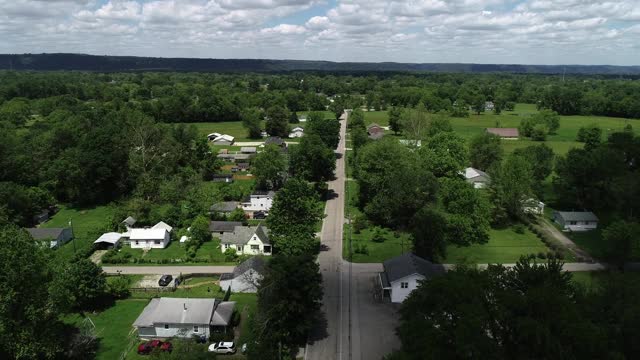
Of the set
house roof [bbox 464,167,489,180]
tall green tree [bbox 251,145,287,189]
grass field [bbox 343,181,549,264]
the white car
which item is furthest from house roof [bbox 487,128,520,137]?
the white car

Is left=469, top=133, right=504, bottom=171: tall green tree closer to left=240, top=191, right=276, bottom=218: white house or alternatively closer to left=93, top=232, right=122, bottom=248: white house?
left=240, top=191, right=276, bottom=218: white house

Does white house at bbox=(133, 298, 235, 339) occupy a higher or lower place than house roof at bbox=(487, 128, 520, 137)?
lower

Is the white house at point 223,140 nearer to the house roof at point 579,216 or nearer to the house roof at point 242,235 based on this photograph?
the house roof at point 242,235

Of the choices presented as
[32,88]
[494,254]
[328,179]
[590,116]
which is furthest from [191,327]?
[32,88]

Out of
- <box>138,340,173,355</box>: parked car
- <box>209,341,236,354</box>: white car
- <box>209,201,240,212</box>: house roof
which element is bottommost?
<box>138,340,173,355</box>: parked car

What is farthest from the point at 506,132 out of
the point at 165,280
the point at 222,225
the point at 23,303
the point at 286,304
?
the point at 23,303

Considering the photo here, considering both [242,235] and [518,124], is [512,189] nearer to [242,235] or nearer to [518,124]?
[242,235]

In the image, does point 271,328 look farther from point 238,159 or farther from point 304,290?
point 238,159
